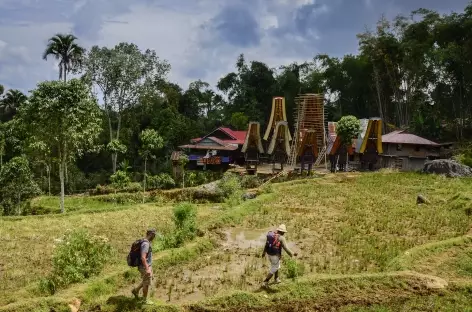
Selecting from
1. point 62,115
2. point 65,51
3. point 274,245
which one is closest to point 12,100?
point 65,51

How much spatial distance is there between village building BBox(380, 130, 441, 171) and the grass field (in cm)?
1428

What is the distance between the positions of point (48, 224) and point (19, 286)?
397 inches

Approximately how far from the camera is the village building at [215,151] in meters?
48.7

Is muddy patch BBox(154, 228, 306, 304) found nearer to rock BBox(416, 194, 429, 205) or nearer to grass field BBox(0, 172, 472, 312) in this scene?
grass field BBox(0, 172, 472, 312)

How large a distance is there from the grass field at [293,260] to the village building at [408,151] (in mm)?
14281

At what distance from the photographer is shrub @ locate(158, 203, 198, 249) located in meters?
15.4

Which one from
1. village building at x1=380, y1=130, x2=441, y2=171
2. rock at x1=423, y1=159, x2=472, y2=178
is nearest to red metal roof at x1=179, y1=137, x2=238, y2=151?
village building at x1=380, y1=130, x2=441, y2=171

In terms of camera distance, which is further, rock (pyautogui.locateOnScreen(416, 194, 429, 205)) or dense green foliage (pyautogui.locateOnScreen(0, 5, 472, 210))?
dense green foliage (pyautogui.locateOnScreen(0, 5, 472, 210))

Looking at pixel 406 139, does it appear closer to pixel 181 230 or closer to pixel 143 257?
pixel 181 230

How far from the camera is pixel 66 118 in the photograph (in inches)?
1075

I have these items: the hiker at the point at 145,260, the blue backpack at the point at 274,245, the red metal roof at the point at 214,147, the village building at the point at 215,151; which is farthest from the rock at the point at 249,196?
the red metal roof at the point at 214,147

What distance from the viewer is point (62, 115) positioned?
89.5 feet

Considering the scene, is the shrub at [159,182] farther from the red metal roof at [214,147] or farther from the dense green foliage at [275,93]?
the red metal roof at [214,147]

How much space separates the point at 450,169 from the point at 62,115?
24.8 metres
